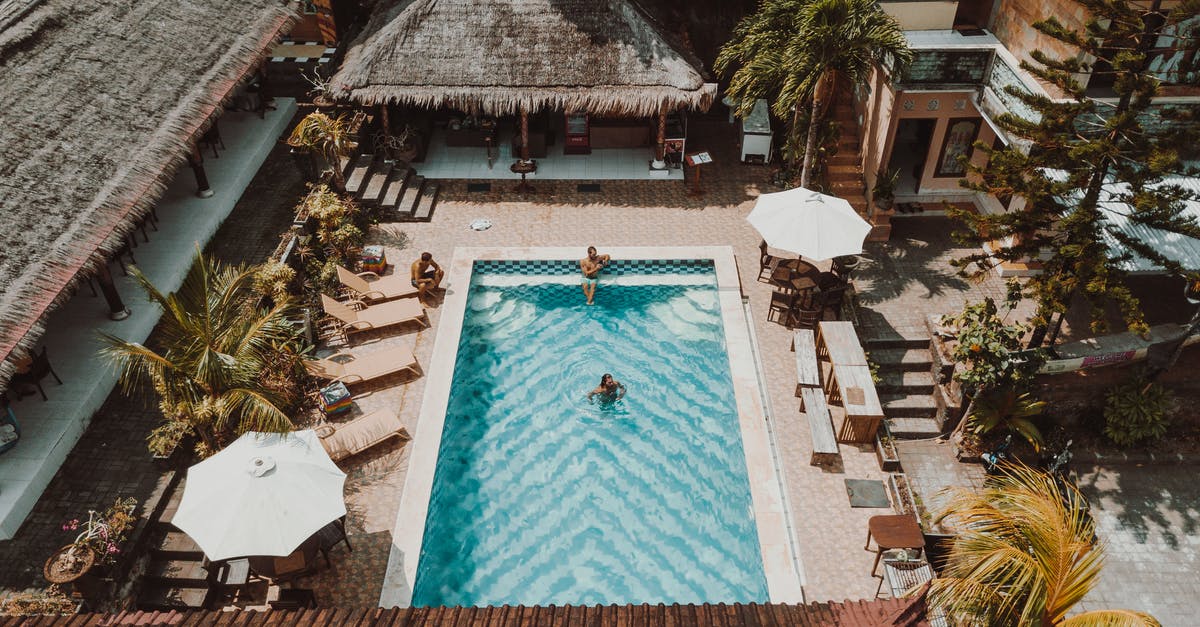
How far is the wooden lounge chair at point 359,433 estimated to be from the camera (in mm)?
13719

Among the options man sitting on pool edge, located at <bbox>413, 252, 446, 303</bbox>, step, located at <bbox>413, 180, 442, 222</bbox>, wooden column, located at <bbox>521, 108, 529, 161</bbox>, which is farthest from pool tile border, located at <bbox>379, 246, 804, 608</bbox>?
wooden column, located at <bbox>521, 108, 529, 161</bbox>

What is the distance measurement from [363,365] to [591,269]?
5.20m

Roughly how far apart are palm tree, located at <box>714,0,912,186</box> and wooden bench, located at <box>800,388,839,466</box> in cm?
604

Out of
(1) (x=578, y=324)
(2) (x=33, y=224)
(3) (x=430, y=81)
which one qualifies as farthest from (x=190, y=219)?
(1) (x=578, y=324)

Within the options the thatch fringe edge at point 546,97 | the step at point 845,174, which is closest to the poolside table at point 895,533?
the step at point 845,174

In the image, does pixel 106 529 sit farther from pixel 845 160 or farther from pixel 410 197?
pixel 845 160

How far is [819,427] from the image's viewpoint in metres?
14.1

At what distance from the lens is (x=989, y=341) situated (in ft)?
46.6

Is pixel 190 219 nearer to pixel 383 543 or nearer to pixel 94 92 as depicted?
pixel 94 92

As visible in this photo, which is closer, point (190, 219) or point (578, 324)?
point (578, 324)

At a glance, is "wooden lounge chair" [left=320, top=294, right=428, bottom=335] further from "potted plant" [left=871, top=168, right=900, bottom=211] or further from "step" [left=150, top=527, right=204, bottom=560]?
"potted plant" [left=871, top=168, right=900, bottom=211]

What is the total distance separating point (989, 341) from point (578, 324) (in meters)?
7.94

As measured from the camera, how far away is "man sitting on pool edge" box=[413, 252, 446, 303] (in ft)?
55.7

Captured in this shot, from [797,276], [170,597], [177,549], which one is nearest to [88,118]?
[177,549]
